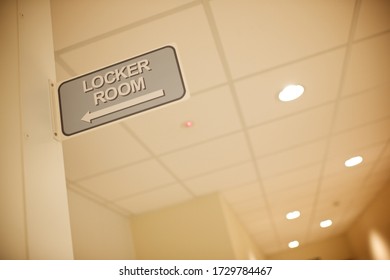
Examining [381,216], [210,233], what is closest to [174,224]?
[210,233]

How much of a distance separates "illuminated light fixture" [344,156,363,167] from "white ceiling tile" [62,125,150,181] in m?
2.99

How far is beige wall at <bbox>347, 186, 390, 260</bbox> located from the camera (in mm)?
6113

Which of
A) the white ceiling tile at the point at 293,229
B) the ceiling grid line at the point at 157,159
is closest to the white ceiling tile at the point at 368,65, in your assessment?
the ceiling grid line at the point at 157,159

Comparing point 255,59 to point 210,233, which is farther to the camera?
point 210,233

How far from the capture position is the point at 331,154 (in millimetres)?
3869

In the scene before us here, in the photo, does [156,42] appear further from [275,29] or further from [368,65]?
[368,65]

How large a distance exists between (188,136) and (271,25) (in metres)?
1.29

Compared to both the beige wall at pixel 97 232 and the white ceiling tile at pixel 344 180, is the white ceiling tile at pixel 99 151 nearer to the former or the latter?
the beige wall at pixel 97 232

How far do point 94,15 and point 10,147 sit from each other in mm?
967

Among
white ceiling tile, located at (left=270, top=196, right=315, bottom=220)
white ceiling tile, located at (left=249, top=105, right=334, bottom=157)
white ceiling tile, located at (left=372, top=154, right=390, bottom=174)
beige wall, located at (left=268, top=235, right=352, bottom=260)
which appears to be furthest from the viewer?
beige wall, located at (left=268, top=235, right=352, bottom=260)

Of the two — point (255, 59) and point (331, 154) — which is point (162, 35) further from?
point (331, 154)

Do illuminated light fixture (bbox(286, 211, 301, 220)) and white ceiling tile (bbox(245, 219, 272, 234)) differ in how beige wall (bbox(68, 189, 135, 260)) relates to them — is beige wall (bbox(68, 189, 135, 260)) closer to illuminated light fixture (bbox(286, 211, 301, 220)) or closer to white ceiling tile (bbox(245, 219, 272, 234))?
white ceiling tile (bbox(245, 219, 272, 234))

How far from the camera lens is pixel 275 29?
1.92 metres

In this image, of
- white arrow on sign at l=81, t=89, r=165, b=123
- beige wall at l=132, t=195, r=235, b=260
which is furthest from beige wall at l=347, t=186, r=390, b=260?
white arrow on sign at l=81, t=89, r=165, b=123
